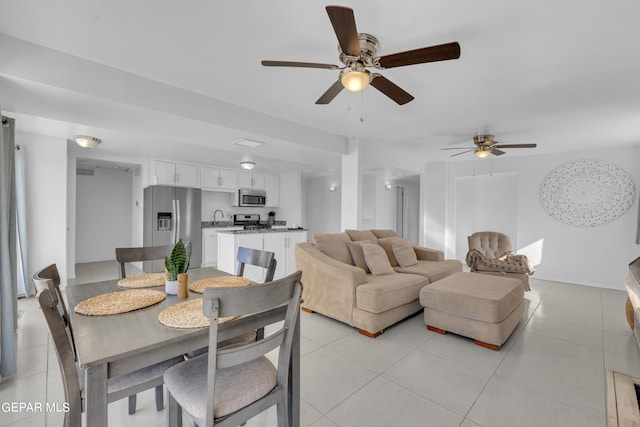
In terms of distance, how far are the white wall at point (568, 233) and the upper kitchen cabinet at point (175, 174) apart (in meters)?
5.93

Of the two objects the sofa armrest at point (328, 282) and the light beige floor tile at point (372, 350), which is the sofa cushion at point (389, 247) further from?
the light beige floor tile at point (372, 350)

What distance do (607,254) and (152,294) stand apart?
6547mm

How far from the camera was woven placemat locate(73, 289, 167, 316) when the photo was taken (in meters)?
1.32

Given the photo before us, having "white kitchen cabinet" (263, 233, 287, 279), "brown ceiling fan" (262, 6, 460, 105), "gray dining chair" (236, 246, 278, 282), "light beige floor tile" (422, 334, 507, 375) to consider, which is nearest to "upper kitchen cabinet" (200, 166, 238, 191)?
"white kitchen cabinet" (263, 233, 287, 279)

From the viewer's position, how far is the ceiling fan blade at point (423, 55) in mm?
1614

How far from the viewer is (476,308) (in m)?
2.53

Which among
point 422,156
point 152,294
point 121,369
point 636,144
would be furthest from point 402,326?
point 636,144

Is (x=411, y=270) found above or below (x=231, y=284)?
below

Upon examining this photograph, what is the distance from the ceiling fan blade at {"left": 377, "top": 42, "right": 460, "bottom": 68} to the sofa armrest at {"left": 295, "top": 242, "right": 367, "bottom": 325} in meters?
1.86

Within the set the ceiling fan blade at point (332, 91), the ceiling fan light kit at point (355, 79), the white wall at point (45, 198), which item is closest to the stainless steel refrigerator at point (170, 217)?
the white wall at point (45, 198)

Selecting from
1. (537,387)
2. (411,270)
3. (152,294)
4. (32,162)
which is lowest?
(537,387)

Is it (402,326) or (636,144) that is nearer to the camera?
(402,326)

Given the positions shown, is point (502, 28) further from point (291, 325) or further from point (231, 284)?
point (231, 284)

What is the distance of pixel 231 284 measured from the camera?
179 cm
